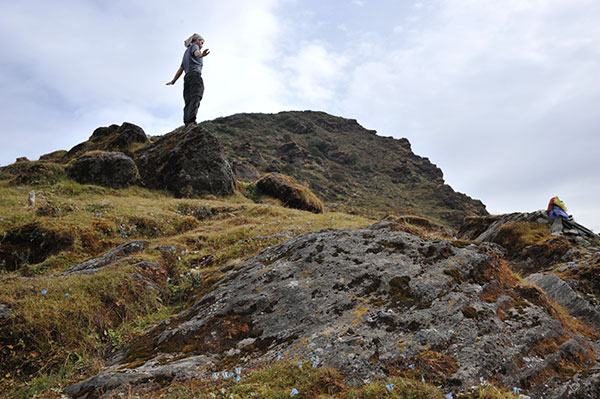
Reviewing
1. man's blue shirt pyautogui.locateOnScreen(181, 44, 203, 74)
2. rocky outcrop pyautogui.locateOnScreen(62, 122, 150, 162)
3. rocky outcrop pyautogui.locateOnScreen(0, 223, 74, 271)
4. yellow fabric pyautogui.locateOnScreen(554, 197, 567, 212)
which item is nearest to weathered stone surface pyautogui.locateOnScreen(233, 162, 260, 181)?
rocky outcrop pyautogui.locateOnScreen(62, 122, 150, 162)

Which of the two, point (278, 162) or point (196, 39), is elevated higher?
point (278, 162)

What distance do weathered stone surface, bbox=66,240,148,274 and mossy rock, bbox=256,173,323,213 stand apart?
1118 centimetres

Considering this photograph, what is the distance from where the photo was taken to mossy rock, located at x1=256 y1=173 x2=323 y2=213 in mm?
19172

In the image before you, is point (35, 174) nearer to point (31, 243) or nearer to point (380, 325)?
point (31, 243)

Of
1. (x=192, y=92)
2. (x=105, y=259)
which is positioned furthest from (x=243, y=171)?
(x=105, y=259)

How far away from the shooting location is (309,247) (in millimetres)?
6371

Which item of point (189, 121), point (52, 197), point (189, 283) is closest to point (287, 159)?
point (189, 121)

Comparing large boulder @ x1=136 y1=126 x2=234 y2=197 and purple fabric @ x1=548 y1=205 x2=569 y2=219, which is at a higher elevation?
large boulder @ x1=136 y1=126 x2=234 y2=197

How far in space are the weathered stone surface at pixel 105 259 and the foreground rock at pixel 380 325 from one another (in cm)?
313

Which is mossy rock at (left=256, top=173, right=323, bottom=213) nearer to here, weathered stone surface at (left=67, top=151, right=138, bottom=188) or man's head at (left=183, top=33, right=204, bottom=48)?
weathered stone surface at (left=67, top=151, right=138, bottom=188)

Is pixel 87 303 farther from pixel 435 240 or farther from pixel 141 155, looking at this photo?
pixel 141 155

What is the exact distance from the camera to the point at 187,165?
709 inches

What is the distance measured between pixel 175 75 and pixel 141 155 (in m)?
5.23

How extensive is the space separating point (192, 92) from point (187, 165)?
414 centimetres
